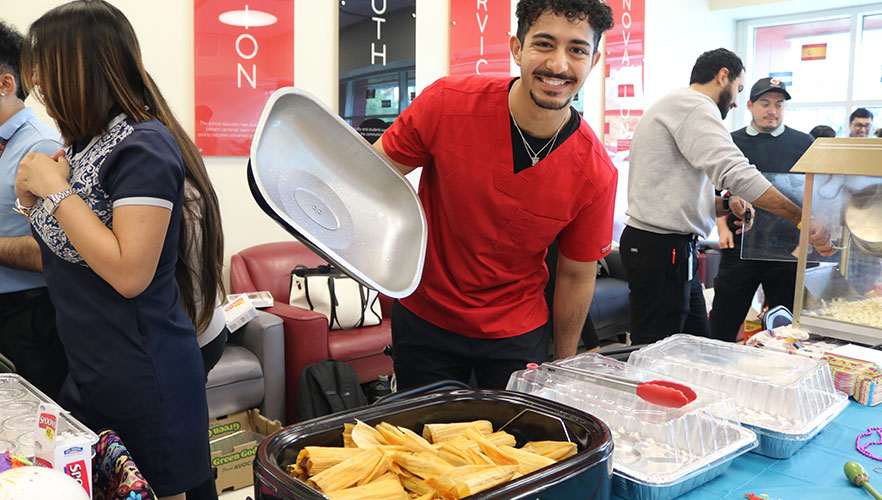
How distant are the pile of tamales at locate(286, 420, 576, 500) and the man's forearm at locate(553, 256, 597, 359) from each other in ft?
2.72

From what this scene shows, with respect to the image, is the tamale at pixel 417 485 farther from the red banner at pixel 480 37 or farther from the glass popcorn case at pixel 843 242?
the red banner at pixel 480 37

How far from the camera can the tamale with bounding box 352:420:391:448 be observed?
95cm

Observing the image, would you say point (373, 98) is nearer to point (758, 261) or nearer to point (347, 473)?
point (758, 261)

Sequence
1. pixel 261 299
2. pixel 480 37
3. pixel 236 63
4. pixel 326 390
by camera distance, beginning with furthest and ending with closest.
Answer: pixel 480 37 < pixel 236 63 < pixel 261 299 < pixel 326 390

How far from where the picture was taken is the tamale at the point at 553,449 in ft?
3.08

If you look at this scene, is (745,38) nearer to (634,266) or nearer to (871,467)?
(634,266)

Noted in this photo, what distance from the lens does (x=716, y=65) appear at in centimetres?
300

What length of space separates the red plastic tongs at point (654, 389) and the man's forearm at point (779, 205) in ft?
5.23

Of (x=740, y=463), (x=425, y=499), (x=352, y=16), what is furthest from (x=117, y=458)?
(x=352, y=16)

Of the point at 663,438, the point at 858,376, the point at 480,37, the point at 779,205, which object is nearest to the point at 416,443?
the point at 663,438

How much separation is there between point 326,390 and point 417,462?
2.11m

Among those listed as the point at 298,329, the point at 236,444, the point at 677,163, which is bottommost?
the point at 236,444

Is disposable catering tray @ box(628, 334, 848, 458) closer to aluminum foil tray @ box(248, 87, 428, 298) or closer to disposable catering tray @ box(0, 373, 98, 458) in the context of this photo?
aluminum foil tray @ box(248, 87, 428, 298)

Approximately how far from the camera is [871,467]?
3.76 feet
